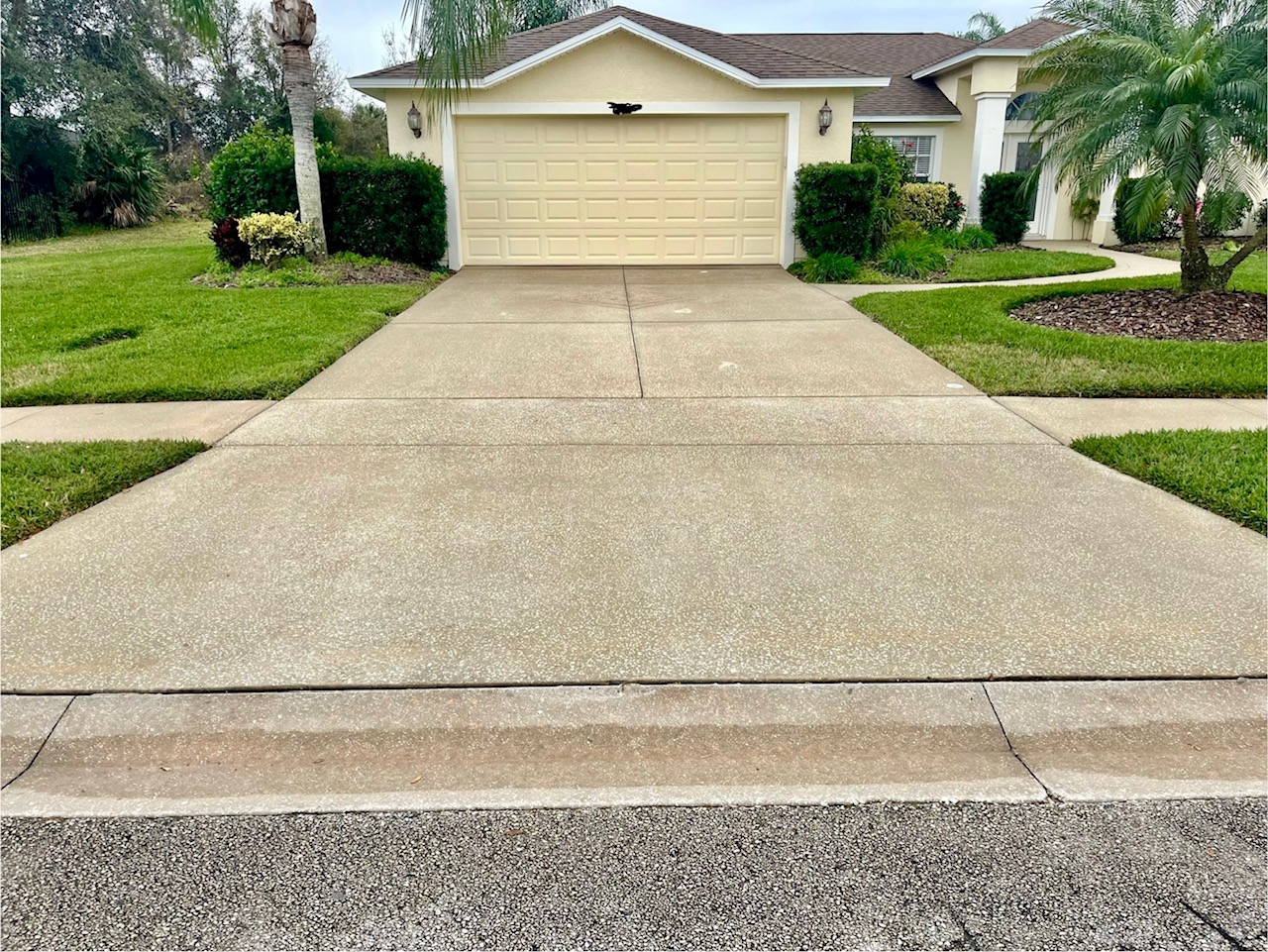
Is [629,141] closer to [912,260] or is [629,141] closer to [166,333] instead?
[912,260]

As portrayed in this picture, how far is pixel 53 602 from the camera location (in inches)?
158

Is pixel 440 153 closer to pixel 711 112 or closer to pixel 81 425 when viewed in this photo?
pixel 711 112

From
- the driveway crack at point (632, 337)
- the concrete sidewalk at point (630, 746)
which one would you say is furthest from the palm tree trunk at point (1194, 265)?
the concrete sidewalk at point (630, 746)

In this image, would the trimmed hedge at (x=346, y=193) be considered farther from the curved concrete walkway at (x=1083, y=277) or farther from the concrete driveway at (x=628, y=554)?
the concrete driveway at (x=628, y=554)

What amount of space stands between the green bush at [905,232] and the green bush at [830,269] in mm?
1699

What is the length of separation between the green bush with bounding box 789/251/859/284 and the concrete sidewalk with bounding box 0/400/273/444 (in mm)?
9222

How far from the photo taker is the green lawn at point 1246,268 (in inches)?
489

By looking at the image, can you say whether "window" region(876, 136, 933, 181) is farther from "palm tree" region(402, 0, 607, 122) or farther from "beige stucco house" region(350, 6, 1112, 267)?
"palm tree" region(402, 0, 607, 122)

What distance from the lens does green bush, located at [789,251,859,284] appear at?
1390cm

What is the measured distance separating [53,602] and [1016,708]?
4.01 m

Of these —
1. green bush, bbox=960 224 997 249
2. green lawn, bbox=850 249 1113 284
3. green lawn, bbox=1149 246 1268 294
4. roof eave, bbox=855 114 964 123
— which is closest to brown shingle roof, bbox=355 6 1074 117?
roof eave, bbox=855 114 964 123

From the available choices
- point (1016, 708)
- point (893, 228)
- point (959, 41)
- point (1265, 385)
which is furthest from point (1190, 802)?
point (959, 41)

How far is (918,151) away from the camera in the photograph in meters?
20.3

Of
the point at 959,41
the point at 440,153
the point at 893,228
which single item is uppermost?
the point at 959,41
